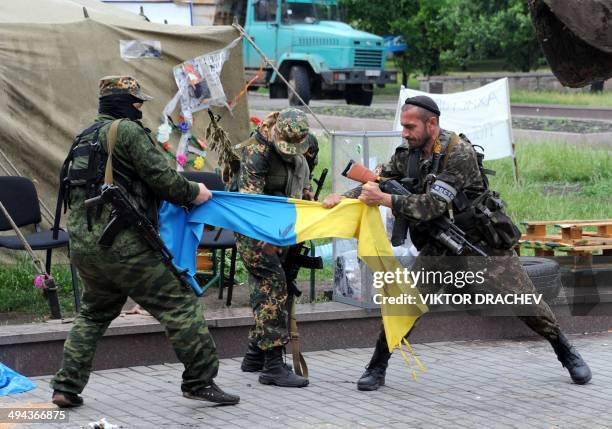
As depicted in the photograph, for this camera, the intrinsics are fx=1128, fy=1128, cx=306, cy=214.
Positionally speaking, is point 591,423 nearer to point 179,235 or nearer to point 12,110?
point 179,235

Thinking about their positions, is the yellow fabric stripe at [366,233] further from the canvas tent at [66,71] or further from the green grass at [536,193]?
the canvas tent at [66,71]

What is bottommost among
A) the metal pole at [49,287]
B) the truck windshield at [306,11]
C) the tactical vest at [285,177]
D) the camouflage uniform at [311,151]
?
the metal pole at [49,287]

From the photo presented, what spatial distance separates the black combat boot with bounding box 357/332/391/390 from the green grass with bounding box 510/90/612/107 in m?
24.0

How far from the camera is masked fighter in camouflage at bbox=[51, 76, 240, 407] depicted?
630 cm

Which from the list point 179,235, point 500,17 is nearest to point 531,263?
point 179,235

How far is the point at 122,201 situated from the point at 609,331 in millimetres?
4566

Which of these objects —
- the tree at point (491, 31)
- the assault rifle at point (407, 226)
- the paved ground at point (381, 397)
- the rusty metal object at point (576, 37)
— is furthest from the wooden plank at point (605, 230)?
the tree at point (491, 31)

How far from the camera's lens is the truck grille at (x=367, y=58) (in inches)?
Result: 1177

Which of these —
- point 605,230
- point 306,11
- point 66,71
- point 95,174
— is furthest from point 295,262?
point 306,11

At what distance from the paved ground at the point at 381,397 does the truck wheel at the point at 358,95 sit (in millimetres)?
22724
